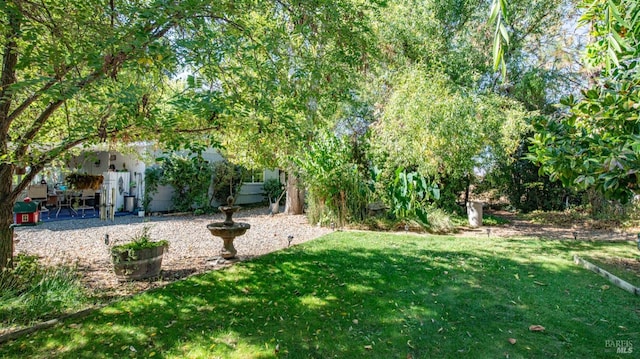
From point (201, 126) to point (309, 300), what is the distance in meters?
2.81

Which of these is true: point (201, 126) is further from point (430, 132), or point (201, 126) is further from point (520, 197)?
point (520, 197)

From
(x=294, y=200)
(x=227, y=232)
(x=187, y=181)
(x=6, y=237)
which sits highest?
(x=187, y=181)

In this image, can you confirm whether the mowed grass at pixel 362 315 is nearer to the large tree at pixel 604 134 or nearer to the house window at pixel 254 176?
the large tree at pixel 604 134

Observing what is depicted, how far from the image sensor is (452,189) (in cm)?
1213

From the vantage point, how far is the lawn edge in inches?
172

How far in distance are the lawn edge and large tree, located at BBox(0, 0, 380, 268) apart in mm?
4956

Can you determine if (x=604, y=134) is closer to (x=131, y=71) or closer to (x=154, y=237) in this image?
(x=131, y=71)

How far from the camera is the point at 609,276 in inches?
193

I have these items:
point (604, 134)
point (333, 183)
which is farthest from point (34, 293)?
point (333, 183)

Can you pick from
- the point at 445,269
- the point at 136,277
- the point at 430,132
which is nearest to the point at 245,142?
the point at 136,277

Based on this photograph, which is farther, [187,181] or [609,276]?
[187,181]

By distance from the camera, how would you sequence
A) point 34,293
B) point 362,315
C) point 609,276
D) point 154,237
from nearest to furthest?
1. point 362,315
2. point 34,293
3. point 609,276
4. point 154,237

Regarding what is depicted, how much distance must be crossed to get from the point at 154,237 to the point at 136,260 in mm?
3503

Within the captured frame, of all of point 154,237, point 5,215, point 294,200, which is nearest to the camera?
point 5,215
